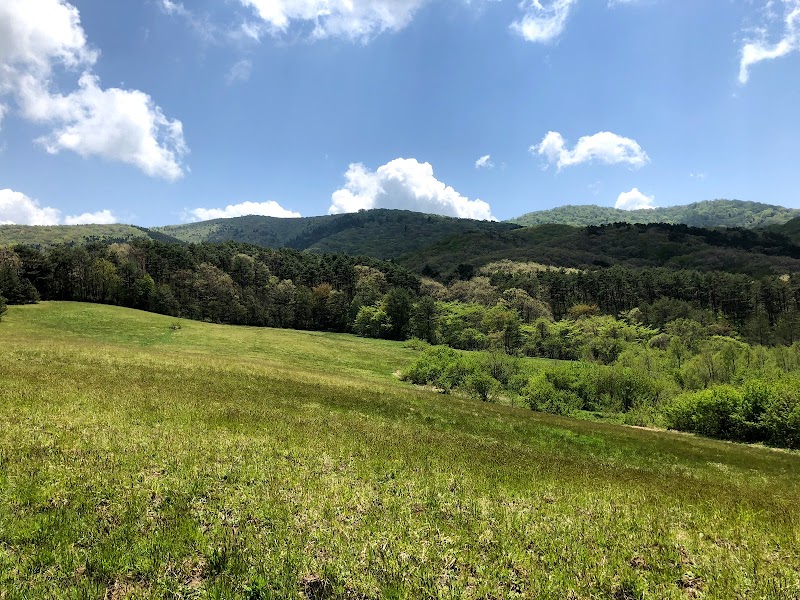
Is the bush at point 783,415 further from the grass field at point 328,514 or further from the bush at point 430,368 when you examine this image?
the bush at point 430,368

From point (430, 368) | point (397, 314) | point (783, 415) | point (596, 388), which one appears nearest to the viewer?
point (783, 415)

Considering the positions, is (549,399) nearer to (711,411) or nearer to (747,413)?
(711,411)

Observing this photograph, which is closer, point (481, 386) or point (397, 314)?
point (481, 386)

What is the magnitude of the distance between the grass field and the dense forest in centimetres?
3128

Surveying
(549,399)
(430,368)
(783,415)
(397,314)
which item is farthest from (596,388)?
(397,314)

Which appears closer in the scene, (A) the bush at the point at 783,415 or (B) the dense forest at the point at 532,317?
(A) the bush at the point at 783,415

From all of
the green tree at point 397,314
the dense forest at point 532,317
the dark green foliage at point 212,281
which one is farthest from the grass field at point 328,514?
the green tree at point 397,314

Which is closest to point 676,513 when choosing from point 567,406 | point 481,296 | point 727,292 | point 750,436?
point 750,436

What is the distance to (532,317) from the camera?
436 ft

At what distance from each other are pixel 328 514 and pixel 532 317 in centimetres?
13121

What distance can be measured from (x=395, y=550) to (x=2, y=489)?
867 centimetres

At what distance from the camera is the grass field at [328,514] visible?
7.16 metres

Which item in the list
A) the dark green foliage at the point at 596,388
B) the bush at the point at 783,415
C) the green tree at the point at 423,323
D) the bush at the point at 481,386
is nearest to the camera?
the bush at the point at 783,415

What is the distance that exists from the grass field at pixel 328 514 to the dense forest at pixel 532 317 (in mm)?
31281
